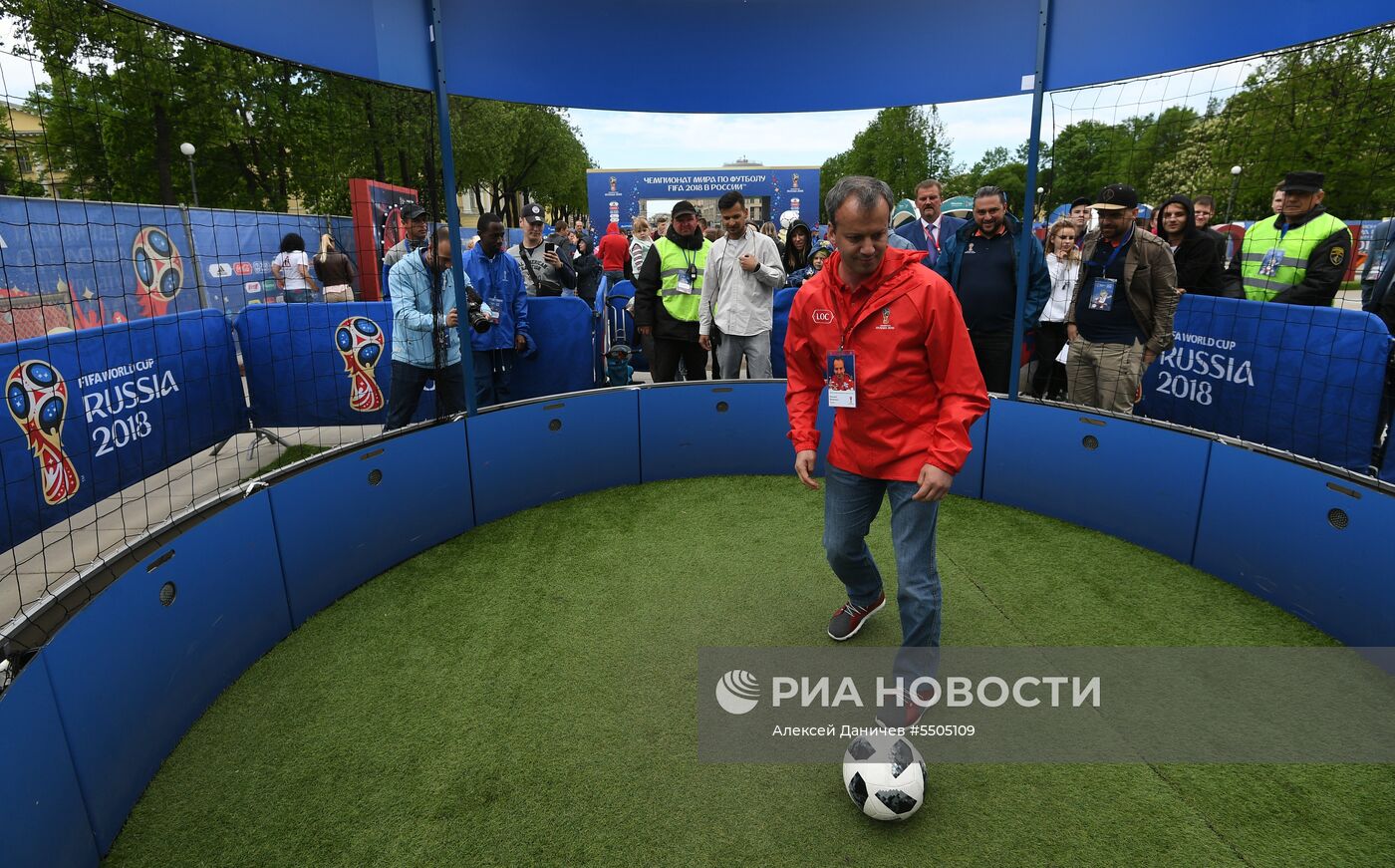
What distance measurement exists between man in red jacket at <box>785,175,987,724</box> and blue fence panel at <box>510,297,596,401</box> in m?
3.98

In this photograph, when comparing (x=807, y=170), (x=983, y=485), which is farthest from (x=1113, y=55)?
(x=807, y=170)

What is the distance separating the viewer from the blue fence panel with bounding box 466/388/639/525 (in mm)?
4617

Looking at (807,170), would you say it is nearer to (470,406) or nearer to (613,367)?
(613,367)

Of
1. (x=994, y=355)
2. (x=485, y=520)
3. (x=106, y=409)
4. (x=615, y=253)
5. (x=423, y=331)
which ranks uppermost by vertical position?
(x=615, y=253)

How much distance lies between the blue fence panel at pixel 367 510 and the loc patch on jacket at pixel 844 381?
249 cm

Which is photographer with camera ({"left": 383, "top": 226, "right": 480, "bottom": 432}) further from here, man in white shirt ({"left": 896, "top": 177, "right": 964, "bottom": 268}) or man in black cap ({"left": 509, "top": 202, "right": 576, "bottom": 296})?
man in white shirt ({"left": 896, "top": 177, "right": 964, "bottom": 268})

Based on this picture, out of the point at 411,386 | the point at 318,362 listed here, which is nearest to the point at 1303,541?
the point at 411,386

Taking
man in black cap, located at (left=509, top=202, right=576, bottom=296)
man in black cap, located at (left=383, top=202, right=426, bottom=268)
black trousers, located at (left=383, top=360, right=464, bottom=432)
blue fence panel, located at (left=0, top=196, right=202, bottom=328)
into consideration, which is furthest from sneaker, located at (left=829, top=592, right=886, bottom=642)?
blue fence panel, located at (left=0, top=196, right=202, bottom=328)

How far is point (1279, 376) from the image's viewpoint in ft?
16.3

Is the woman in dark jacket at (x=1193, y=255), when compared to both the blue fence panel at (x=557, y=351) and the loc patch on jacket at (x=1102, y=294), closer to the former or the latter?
the loc patch on jacket at (x=1102, y=294)

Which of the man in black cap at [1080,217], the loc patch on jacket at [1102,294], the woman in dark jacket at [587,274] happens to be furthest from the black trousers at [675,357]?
the woman in dark jacket at [587,274]

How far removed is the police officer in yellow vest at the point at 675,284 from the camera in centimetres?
581

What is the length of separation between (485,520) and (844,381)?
2.90 m

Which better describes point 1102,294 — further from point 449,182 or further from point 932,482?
point 449,182
